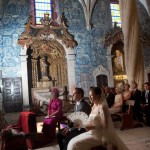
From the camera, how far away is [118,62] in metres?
Answer: 16.7

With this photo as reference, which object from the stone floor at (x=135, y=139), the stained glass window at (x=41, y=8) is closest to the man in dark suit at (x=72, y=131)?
the stone floor at (x=135, y=139)

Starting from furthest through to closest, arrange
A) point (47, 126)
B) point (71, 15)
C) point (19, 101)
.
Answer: point (71, 15), point (19, 101), point (47, 126)

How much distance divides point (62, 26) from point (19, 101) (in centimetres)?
604

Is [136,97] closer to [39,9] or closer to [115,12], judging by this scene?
[39,9]

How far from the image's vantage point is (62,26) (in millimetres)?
15164

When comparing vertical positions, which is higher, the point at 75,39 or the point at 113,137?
the point at 75,39

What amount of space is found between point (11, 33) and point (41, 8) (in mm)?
3051

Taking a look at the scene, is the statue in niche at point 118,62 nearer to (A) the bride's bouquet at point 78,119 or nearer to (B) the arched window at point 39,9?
(B) the arched window at point 39,9

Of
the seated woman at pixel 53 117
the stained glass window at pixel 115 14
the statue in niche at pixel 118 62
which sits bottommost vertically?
the seated woman at pixel 53 117

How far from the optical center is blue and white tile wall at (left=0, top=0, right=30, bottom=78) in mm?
13828

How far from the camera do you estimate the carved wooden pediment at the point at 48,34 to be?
46.8 ft

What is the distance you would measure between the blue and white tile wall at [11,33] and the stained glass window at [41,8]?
0.80 metres

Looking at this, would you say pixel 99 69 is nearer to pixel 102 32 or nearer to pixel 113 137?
pixel 102 32

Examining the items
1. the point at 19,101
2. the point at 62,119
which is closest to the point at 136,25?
the point at 62,119
